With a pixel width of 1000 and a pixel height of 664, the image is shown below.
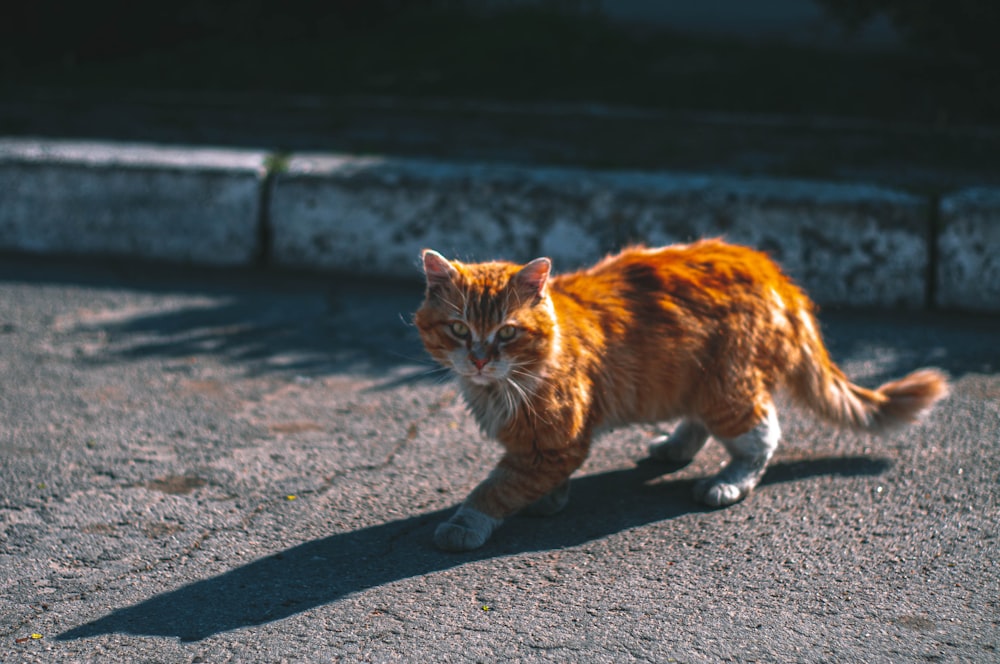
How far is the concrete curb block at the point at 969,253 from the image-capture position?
16.2ft

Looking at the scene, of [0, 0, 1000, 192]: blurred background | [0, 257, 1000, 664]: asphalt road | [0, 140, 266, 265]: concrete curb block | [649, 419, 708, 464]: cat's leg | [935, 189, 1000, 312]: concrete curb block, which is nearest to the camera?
[0, 257, 1000, 664]: asphalt road

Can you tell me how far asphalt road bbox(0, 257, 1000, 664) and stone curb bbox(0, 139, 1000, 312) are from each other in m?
0.46

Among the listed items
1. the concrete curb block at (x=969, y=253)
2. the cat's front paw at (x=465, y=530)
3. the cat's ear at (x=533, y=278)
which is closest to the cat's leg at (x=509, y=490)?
the cat's front paw at (x=465, y=530)

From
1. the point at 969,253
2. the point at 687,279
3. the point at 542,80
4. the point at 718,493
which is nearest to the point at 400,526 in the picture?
the point at 718,493

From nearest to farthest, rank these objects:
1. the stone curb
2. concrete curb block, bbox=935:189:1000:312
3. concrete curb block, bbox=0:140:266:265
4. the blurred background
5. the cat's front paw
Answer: the cat's front paw
concrete curb block, bbox=935:189:1000:312
the stone curb
concrete curb block, bbox=0:140:266:265
the blurred background

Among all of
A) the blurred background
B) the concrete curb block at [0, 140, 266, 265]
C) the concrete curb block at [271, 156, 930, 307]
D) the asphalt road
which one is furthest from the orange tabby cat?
the concrete curb block at [0, 140, 266, 265]

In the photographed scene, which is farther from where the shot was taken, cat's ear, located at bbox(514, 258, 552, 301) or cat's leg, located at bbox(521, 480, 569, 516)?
cat's leg, located at bbox(521, 480, 569, 516)

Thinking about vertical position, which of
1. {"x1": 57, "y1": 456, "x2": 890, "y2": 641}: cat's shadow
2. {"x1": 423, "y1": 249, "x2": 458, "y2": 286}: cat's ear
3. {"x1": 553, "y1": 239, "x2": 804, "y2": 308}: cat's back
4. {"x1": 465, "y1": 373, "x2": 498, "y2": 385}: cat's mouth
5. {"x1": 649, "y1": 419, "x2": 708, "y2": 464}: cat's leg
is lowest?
{"x1": 57, "y1": 456, "x2": 890, "y2": 641}: cat's shadow

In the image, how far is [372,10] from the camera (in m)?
10.8

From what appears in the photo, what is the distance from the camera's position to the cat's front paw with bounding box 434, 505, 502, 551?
9.95ft

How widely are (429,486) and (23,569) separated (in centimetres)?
124

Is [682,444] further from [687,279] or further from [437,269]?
[437,269]

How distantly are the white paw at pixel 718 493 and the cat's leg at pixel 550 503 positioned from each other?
1.43 ft

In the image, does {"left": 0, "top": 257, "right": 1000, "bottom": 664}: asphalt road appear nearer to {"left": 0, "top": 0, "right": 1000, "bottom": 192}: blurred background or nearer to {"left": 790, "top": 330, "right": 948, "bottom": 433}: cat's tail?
{"left": 790, "top": 330, "right": 948, "bottom": 433}: cat's tail
